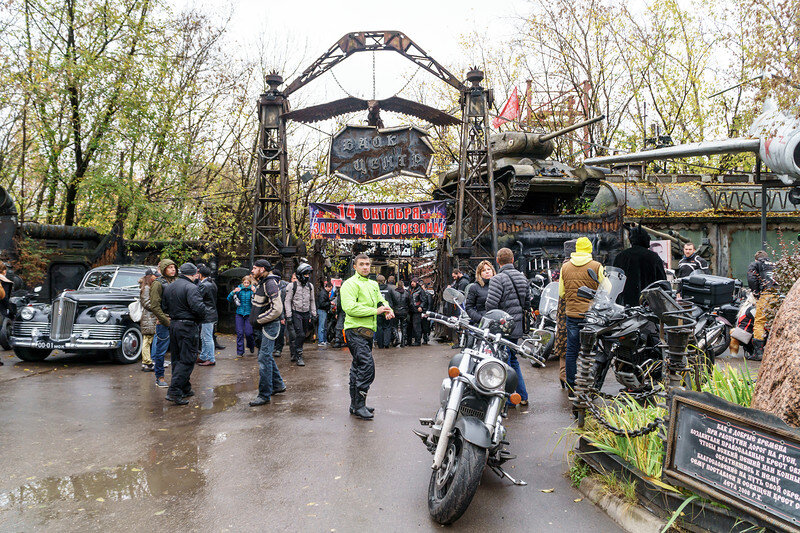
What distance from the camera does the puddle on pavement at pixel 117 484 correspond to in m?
4.33

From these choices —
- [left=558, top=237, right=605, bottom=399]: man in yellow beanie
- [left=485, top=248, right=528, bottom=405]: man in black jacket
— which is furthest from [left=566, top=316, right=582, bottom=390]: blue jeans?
[left=485, top=248, right=528, bottom=405]: man in black jacket

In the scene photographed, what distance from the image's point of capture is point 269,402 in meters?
7.49

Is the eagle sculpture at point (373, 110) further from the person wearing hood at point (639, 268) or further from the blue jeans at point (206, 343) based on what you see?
the person wearing hood at point (639, 268)

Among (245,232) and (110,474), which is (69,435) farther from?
(245,232)

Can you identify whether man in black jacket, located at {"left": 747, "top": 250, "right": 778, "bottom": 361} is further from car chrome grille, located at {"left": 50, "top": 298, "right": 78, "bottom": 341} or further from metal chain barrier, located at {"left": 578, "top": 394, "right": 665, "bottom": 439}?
car chrome grille, located at {"left": 50, "top": 298, "right": 78, "bottom": 341}

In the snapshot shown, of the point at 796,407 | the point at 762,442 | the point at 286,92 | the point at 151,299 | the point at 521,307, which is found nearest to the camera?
the point at 762,442

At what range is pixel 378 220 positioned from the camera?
1496 centimetres

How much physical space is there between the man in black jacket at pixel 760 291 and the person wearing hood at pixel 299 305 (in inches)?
282

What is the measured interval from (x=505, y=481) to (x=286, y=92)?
12.4m

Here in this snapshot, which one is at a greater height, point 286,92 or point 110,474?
point 286,92

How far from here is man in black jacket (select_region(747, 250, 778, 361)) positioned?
8242 millimetres

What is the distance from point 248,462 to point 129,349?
6.79 m

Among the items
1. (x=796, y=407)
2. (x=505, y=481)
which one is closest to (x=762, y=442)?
(x=796, y=407)

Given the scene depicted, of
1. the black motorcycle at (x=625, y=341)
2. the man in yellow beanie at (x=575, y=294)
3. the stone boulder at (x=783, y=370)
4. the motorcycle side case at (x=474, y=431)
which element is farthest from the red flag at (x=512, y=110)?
the motorcycle side case at (x=474, y=431)
